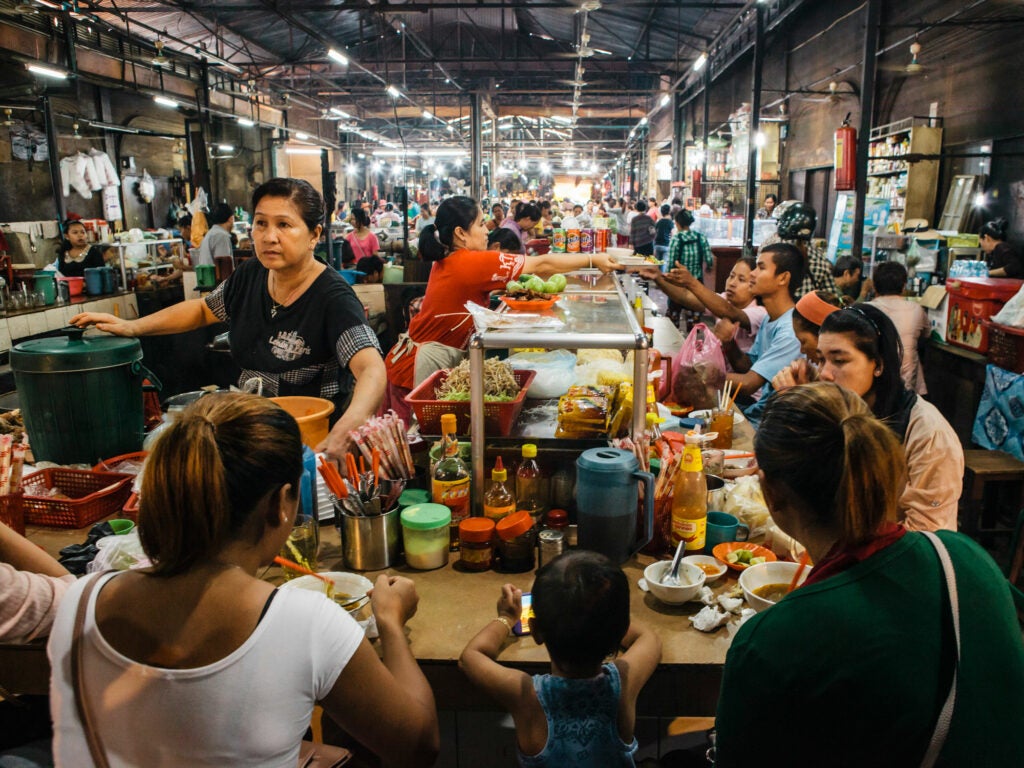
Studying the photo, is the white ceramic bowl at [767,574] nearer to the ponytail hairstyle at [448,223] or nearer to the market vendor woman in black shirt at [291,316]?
the market vendor woman in black shirt at [291,316]

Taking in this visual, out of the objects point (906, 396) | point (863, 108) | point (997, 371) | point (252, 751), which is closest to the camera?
point (252, 751)

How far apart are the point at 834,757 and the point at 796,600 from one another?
0.87ft

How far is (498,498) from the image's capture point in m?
2.33

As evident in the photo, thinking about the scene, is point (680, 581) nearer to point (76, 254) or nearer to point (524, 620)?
point (524, 620)

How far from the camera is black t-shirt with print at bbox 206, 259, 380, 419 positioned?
3.00 metres

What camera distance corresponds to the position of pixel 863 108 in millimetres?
8352

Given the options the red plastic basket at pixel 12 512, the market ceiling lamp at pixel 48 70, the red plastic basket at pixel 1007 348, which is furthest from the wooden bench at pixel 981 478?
the market ceiling lamp at pixel 48 70

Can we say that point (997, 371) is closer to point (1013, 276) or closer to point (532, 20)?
point (1013, 276)

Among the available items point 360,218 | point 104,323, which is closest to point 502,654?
point 104,323

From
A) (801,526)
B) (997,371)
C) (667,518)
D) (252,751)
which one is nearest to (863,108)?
(997,371)

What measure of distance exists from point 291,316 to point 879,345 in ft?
7.28

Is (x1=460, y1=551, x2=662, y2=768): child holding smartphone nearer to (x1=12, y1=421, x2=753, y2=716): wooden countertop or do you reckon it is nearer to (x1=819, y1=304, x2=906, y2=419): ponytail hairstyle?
(x1=12, y1=421, x2=753, y2=716): wooden countertop

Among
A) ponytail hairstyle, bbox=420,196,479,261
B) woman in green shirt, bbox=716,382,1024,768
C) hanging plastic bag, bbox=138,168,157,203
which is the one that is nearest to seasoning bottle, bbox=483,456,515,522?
woman in green shirt, bbox=716,382,1024,768

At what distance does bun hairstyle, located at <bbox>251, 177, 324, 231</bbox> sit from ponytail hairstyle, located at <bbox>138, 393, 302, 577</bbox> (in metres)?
1.70
